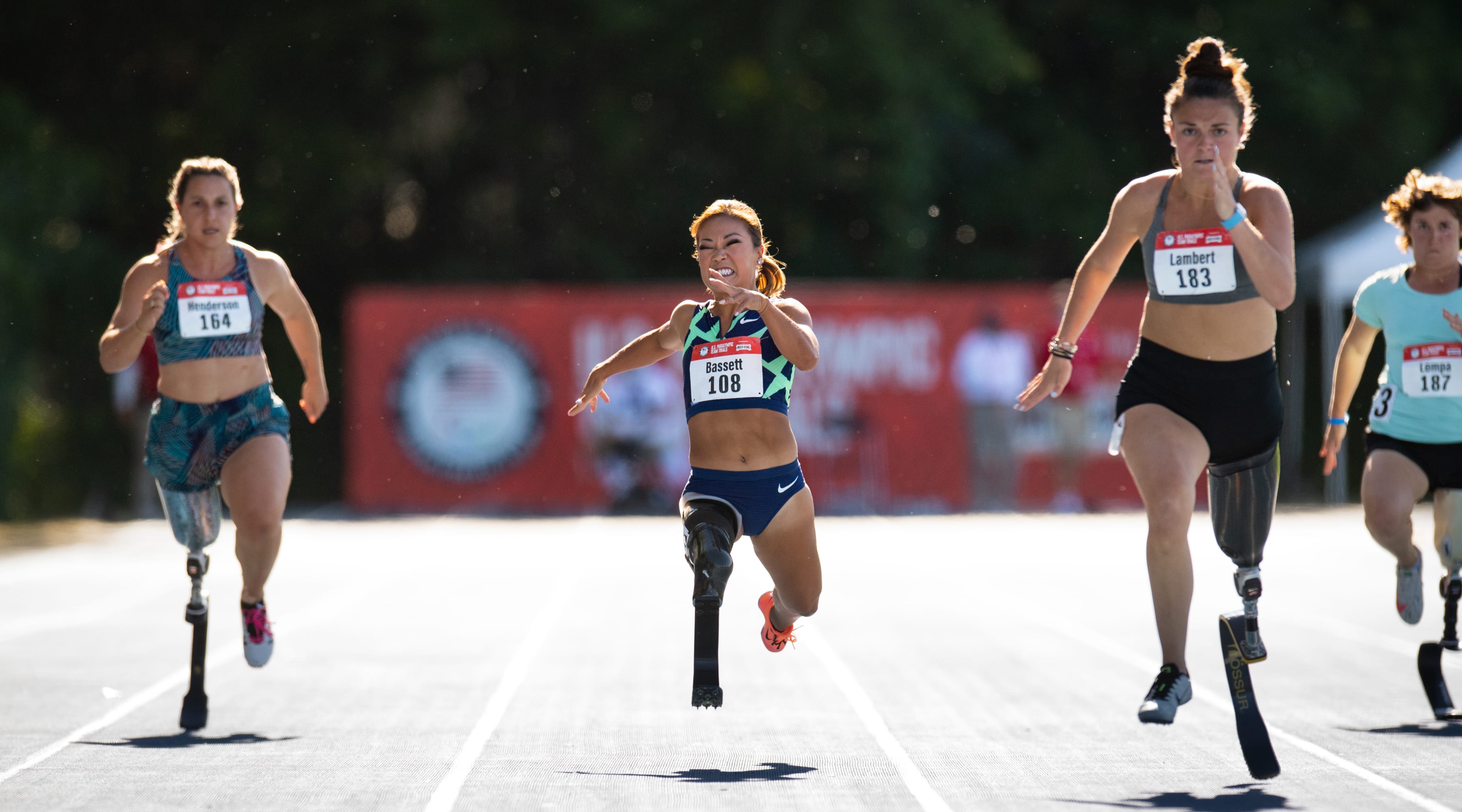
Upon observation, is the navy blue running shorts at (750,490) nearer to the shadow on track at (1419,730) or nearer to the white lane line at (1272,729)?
the white lane line at (1272,729)

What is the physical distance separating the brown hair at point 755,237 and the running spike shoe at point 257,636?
233 centimetres

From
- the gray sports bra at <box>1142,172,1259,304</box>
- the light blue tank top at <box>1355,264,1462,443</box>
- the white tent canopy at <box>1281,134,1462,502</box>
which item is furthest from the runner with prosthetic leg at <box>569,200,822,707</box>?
the white tent canopy at <box>1281,134,1462,502</box>

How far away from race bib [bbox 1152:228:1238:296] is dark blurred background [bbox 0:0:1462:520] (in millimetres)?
20302

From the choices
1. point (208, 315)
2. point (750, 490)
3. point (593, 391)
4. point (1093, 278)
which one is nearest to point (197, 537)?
point (208, 315)

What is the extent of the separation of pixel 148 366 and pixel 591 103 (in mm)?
10205

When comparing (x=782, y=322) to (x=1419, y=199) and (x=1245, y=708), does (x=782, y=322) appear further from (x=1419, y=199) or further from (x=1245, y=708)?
(x=1419, y=199)

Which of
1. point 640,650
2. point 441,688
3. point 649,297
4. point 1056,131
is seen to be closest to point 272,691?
point 441,688

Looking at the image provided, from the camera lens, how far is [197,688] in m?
7.26

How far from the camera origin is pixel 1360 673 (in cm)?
877

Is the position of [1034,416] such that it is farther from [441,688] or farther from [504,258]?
[441,688]

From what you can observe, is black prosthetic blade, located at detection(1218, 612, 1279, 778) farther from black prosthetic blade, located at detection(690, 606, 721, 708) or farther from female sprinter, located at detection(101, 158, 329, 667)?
female sprinter, located at detection(101, 158, 329, 667)

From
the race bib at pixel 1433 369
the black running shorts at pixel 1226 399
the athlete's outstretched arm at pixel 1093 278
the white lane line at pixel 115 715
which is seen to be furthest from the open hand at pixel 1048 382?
the white lane line at pixel 115 715

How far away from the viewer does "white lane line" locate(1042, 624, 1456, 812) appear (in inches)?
218

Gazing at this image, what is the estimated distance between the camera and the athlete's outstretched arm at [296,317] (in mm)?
7629
